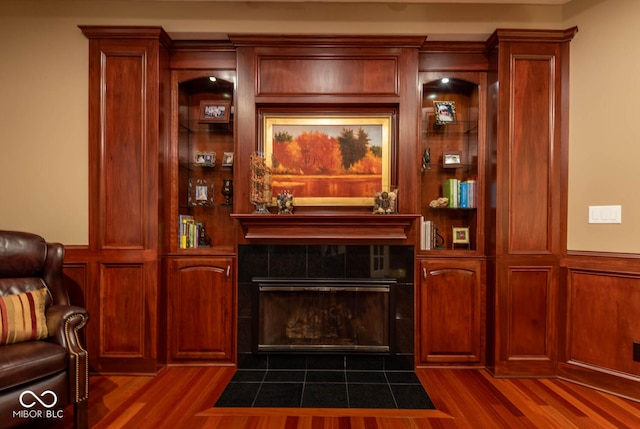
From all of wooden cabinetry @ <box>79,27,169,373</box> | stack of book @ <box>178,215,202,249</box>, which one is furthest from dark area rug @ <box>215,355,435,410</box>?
stack of book @ <box>178,215,202,249</box>

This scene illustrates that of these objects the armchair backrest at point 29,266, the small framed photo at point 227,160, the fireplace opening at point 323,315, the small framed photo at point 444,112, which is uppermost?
the small framed photo at point 444,112

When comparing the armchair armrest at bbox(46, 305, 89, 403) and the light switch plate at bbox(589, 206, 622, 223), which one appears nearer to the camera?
the armchair armrest at bbox(46, 305, 89, 403)

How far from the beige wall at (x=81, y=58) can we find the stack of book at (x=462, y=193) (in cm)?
73

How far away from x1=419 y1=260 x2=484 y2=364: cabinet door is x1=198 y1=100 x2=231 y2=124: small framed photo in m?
2.17

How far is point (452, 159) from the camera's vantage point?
324 centimetres

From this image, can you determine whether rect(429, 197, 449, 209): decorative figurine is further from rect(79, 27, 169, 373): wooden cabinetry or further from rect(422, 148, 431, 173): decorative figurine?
rect(79, 27, 169, 373): wooden cabinetry

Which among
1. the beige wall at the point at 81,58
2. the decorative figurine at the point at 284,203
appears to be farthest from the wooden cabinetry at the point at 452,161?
the decorative figurine at the point at 284,203

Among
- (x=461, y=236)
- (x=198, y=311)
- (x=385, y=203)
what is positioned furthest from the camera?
(x=461, y=236)

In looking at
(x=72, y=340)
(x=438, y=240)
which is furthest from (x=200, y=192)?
(x=438, y=240)

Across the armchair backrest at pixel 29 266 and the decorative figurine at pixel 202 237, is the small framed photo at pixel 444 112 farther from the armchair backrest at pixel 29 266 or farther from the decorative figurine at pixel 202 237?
the armchair backrest at pixel 29 266

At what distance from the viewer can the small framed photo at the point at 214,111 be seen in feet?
10.7

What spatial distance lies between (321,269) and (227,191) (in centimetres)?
109

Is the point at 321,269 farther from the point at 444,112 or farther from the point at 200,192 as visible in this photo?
the point at 444,112

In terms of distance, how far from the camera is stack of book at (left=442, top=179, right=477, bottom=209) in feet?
10.5
